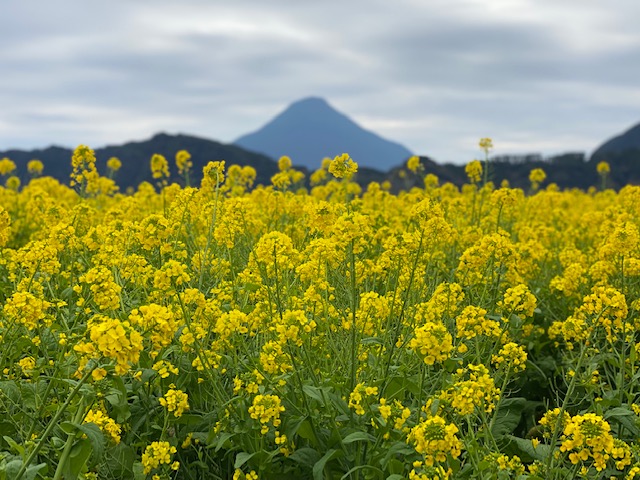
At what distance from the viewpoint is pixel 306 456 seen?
307cm

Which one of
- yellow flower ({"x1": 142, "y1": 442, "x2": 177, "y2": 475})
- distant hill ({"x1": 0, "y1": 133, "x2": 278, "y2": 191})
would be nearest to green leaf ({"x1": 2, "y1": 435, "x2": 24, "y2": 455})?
yellow flower ({"x1": 142, "y1": 442, "x2": 177, "y2": 475})

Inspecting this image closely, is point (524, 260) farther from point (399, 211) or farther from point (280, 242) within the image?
point (399, 211)

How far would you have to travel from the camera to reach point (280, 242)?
3562 mm

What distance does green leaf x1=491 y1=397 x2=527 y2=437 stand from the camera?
13.2ft

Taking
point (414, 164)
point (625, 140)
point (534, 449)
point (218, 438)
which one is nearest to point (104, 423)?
point (218, 438)

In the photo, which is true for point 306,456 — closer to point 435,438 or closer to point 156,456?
point 156,456

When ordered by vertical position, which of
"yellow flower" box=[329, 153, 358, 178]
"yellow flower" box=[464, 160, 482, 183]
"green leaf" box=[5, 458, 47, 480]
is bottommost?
"green leaf" box=[5, 458, 47, 480]

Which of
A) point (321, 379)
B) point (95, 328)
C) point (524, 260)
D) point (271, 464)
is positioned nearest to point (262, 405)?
point (271, 464)

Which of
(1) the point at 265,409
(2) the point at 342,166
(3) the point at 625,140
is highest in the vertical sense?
(3) the point at 625,140

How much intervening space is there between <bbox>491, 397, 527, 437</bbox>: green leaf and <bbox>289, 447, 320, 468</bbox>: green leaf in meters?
1.45

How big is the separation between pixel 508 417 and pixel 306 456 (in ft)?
6.24

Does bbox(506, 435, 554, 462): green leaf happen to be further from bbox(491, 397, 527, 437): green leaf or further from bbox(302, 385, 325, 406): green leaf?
bbox(302, 385, 325, 406): green leaf

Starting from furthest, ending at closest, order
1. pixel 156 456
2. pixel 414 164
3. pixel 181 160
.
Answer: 1. pixel 414 164
2. pixel 181 160
3. pixel 156 456

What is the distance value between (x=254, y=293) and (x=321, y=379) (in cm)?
81
